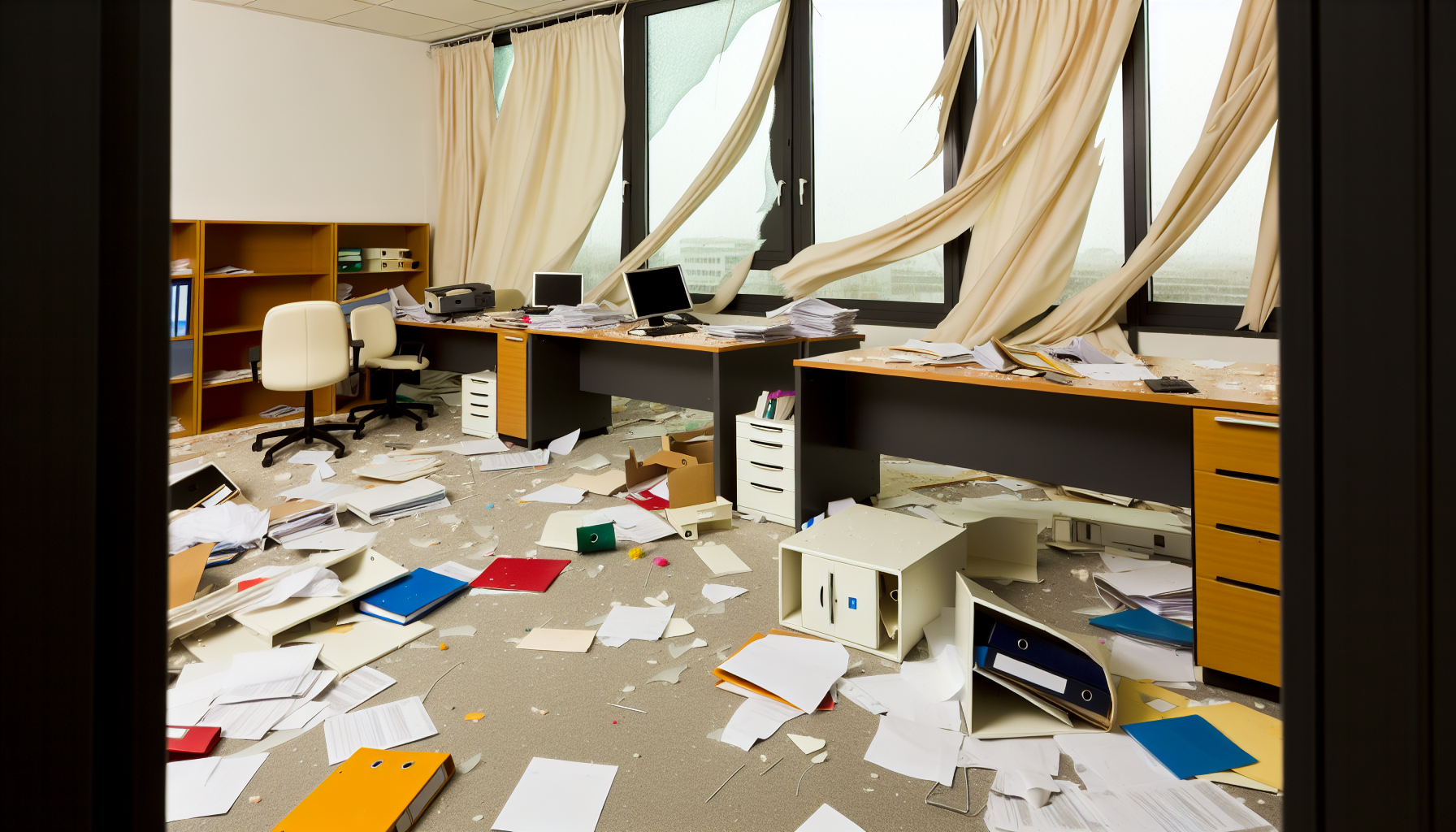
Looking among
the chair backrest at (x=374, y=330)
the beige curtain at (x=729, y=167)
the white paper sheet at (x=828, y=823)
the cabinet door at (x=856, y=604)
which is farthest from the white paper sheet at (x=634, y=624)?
the chair backrest at (x=374, y=330)

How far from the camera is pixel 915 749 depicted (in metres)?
1.88

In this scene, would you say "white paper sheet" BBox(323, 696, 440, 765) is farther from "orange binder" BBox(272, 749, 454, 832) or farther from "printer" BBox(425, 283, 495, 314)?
"printer" BBox(425, 283, 495, 314)

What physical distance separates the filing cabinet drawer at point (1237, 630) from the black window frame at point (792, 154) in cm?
265

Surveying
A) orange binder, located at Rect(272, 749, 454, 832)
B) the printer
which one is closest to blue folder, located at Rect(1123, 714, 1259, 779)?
orange binder, located at Rect(272, 749, 454, 832)

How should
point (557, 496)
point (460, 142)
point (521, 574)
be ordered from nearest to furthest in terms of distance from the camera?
point (521, 574) < point (557, 496) < point (460, 142)

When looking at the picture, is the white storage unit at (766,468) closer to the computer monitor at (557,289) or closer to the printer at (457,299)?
the computer monitor at (557,289)

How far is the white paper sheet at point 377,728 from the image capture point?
1.90 metres

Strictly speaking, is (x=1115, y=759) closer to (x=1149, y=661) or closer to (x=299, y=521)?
(x=1149, y=661)

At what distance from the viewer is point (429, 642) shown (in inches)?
95.7

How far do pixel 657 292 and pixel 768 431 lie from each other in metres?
1.33

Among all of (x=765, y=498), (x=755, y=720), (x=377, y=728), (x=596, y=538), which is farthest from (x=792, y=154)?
(x=377, y=728)

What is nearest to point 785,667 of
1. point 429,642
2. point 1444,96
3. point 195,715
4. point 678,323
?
point 429,642

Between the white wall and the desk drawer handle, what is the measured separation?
18.6 feet

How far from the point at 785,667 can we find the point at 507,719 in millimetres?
746
